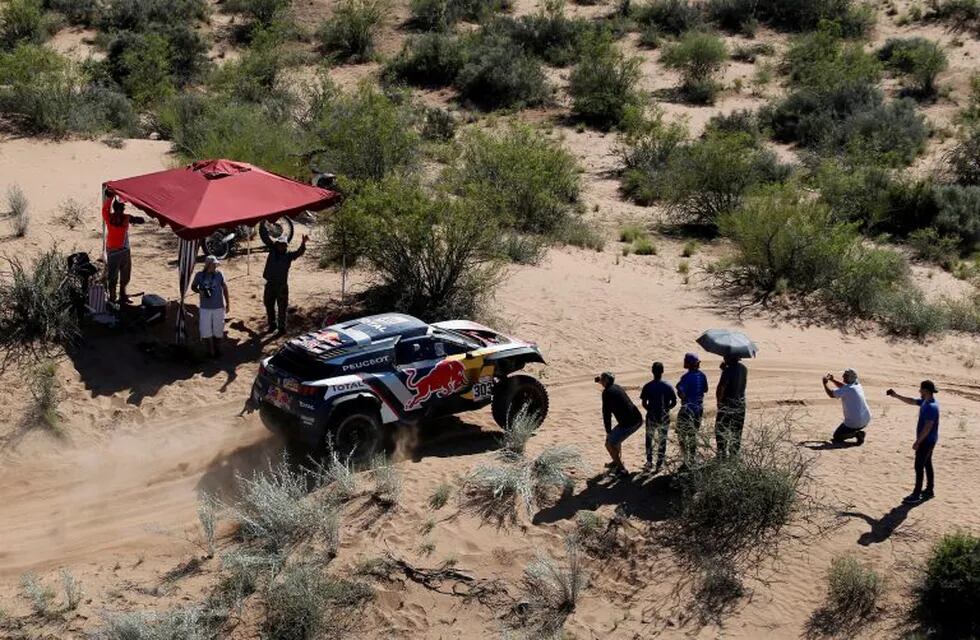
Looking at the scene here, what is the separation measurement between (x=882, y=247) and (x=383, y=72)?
681 inches

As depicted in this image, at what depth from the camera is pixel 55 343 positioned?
15695 mm

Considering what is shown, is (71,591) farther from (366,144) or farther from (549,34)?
(549,34)

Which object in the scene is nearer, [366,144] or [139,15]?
[366,144]

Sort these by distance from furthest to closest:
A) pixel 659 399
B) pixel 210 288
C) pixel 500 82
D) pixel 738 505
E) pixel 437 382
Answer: pixel 500 82
pixel 210 288
pixel 437 382
pixel 659 399
pixel 738 505

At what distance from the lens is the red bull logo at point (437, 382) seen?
13.5 metres

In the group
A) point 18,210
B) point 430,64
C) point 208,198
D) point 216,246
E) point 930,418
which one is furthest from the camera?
point 430,64

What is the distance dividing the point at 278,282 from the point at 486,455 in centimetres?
428

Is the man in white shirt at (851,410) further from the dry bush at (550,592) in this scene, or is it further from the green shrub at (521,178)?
the green shrub at (521,178)

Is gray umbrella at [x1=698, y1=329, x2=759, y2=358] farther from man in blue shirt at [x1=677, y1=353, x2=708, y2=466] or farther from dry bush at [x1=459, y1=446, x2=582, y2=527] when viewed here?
dry bush at [x1=459, y1=446, x2=582, y2=527]

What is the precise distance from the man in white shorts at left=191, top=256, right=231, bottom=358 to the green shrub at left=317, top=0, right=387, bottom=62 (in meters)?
22.7

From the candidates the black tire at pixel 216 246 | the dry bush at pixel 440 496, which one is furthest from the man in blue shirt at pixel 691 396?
the black tire at pixel 216 246

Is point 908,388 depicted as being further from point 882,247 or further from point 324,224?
point 324,224

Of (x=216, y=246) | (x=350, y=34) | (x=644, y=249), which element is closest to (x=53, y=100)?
(x=216, y=246)

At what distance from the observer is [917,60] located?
3641 cm
